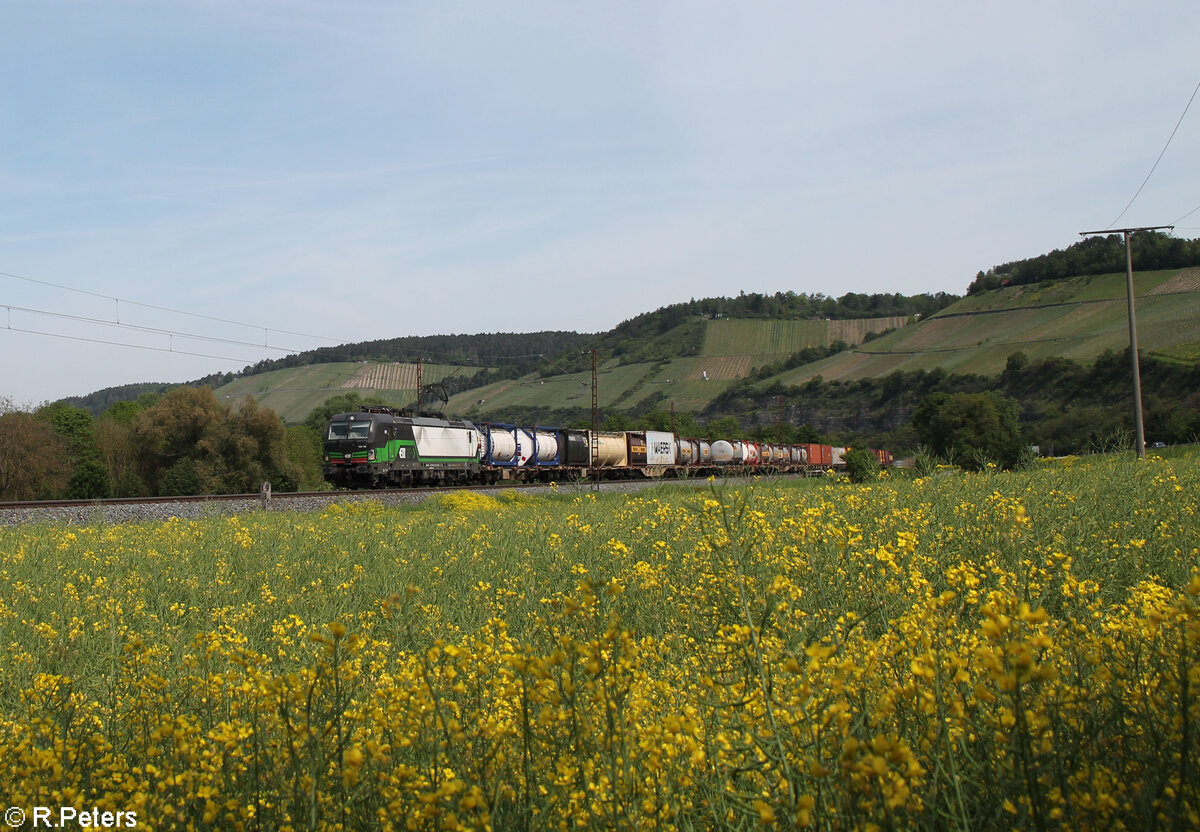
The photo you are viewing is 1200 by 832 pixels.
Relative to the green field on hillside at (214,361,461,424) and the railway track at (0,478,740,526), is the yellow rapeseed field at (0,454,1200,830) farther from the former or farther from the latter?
the green field on hillside at (214,361,461,424)

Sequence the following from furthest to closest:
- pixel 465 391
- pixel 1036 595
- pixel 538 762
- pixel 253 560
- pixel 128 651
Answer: pixel 465 391 < pixel 253 560 < pixel 1036 595 < pixel 128 651 < pixel 538 762

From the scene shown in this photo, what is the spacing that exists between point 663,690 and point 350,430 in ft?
102

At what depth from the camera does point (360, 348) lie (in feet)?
426

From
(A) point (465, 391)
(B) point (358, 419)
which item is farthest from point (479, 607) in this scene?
(A) point (465, 391)

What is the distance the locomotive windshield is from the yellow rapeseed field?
23.9 m

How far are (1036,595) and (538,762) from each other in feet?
11.9

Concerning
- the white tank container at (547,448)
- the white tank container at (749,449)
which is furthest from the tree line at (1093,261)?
the white tank container at (547,448)

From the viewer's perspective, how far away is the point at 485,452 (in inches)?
1560

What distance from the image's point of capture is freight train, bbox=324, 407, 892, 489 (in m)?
32.5

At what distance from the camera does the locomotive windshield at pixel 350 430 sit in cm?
3225

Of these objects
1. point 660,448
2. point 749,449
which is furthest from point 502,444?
point 749,449

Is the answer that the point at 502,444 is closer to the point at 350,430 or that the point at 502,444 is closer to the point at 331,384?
the point at 350,430

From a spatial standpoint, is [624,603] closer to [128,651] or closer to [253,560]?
[128,651]

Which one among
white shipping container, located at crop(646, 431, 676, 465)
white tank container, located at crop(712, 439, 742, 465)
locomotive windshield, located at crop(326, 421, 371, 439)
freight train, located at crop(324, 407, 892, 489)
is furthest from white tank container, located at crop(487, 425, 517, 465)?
white tank container, located at crop(712, 439, 742, 465)
